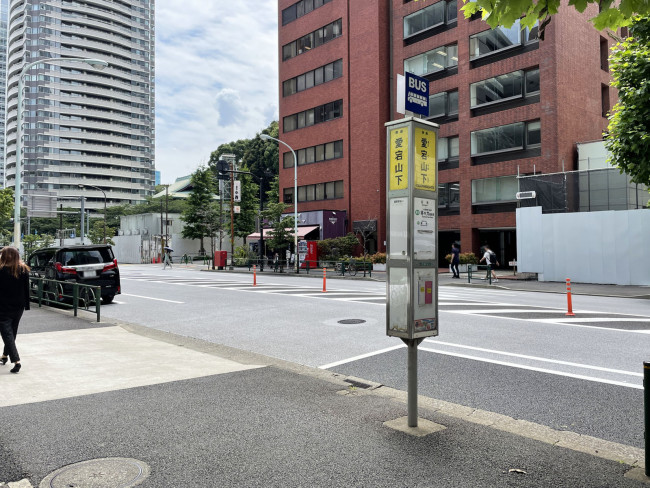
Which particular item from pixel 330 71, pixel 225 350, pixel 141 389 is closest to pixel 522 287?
pixel 225 350

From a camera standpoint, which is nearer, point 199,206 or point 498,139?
point 498,139

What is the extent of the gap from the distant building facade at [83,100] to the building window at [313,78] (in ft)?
253

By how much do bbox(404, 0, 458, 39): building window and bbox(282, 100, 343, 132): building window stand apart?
836 cm

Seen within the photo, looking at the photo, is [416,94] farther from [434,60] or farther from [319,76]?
[319,76]

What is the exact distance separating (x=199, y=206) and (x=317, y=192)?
19616 millimetres

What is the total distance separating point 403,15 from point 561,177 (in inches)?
851

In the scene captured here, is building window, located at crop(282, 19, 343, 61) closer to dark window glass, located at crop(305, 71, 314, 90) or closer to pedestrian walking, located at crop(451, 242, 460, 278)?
dark window glass, located at crop(305, 71, 314, 90)

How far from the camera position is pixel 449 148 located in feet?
126

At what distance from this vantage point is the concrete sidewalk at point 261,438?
3.61 m

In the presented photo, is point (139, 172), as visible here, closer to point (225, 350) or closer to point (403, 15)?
point (403, 15)

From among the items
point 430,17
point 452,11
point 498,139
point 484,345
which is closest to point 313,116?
point 430,17

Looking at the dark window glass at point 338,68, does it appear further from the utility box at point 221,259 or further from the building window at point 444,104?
the utility box at point 221,259

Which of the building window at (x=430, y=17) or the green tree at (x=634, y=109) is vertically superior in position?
the building window at (x=430, y=17)

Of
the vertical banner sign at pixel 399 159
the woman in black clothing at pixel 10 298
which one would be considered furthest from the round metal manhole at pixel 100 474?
the woman in black clothing at pixel 10 298
